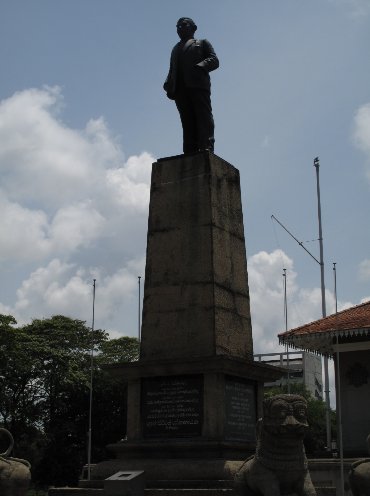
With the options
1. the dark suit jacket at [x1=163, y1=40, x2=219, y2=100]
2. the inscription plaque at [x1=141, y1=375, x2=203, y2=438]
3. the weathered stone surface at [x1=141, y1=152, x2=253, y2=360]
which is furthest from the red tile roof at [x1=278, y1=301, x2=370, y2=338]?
the inscription plaque at [x1=141, y1=375, x2=203, y2=438]

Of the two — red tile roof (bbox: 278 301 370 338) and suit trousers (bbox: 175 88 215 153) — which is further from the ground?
suit trousers (bbox: 175 88 215 153)

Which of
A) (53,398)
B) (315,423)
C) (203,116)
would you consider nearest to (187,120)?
(203,116)

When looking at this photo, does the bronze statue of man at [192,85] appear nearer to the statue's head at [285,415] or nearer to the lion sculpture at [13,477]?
the statue's head at [285,415]

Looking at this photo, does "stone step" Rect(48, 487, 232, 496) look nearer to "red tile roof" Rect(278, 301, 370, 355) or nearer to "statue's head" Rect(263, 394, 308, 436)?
"statue's head" Rect(263, 394, 308, 436)

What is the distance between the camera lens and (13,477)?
9.63 metres

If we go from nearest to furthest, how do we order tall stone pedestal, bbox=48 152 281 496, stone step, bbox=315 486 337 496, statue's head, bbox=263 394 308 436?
1. statue's head, bbox=263 394 308 436
2. stone step, bbox=315 486 337 496
3. tall stone pedestal, bbox=48 152 281 496

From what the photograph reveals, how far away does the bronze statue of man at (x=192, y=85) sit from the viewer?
12758 millimetres

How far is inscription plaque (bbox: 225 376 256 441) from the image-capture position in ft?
35.6

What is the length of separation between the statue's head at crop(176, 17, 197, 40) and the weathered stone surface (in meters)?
2.22

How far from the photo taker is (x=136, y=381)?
1134 centimetres

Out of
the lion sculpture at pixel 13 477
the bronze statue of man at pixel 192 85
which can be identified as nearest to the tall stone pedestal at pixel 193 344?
the bronze statue of man at pixel 192 85

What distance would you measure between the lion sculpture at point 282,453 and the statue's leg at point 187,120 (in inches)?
226

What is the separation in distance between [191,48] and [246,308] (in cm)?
432

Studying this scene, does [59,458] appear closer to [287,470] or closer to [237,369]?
[237,369]
